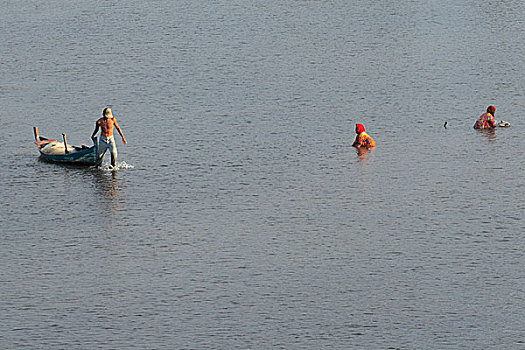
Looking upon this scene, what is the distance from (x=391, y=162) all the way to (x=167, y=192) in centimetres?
1069

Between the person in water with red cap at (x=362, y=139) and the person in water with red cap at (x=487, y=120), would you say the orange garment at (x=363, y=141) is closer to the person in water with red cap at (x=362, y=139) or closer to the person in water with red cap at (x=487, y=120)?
the person in water with red cap at (x=362, y=139)

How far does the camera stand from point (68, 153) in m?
46.1

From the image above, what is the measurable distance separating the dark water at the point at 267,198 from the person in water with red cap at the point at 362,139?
688 millimetres

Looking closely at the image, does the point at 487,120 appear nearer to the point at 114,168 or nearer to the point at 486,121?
the point at 486,121

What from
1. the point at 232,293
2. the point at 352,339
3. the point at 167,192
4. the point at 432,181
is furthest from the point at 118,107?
the point at 352,339

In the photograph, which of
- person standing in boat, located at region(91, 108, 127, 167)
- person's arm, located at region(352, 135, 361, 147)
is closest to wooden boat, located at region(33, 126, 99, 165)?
person standing in boat, located at region(91, 108, 127, 167)

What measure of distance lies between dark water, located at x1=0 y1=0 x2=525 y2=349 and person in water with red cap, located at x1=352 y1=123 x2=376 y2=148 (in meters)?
0.69

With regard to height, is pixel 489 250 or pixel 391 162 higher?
pixel 391 162

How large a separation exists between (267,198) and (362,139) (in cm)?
901

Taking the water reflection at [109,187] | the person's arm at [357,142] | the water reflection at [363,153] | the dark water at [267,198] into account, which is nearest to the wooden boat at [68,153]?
the dark water at [267,198]

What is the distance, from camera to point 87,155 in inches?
1796

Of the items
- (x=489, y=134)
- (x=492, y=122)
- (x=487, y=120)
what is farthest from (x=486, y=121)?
(x=489, y=134)

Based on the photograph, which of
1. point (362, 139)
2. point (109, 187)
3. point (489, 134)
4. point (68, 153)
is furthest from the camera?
point (489, 134)

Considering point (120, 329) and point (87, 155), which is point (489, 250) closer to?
point (120, 329)
